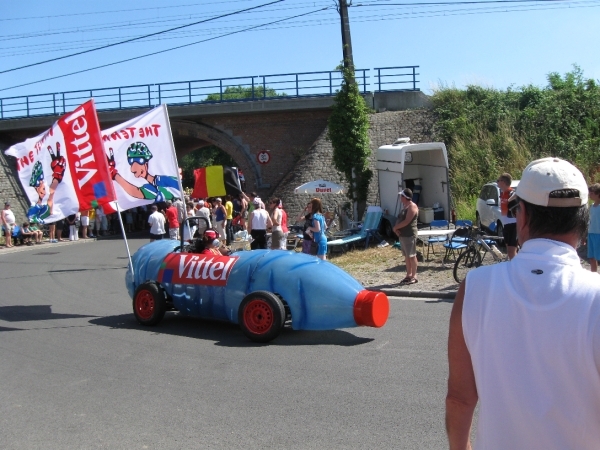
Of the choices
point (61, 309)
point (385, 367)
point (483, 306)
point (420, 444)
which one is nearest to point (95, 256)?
point (61, 309)

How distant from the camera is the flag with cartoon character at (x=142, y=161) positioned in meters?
11.5

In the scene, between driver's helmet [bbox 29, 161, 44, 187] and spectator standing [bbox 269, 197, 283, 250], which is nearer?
driver's helmet [bbox 29, 161, 44, 187]

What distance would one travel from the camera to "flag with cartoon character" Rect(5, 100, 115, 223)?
Result: 34.9 feet

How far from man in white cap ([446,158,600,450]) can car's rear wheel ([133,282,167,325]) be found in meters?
7.73

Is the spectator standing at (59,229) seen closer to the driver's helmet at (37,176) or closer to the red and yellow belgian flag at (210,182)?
the red and yellow belgian flag at (210,182)

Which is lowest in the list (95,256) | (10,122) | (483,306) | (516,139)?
(95,256)

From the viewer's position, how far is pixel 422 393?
6.12 m

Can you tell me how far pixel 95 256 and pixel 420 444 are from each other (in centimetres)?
1882

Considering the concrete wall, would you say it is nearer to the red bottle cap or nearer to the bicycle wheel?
the bicycle wheel

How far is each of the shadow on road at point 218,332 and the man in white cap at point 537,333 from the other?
6.06 metres

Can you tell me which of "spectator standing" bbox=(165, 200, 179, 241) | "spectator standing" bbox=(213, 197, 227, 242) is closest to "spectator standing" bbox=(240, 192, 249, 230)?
"spectator standing" bbox=(213, 197, 227, 242)

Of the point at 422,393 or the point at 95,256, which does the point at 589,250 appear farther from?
the point at 95,256

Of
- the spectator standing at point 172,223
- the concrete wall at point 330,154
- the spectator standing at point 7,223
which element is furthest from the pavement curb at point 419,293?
the spectator standing at point 7,223

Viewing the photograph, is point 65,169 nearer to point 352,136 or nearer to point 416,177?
point 416,177
